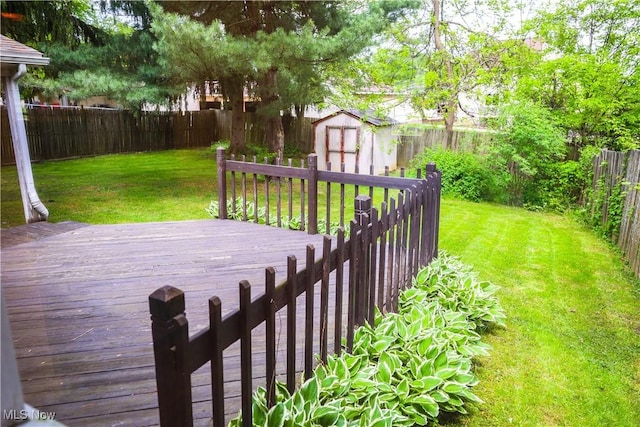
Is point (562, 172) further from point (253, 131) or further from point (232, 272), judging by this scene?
point (253, 131)

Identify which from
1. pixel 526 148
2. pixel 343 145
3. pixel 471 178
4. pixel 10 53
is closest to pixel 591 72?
pixel 526 148

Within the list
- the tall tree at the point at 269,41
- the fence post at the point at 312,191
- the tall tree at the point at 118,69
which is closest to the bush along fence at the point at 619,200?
the fence post at the point at 312,191

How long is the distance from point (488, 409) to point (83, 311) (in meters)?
2.35

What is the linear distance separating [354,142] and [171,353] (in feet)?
34.3

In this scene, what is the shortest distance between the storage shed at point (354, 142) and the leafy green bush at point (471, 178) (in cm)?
184

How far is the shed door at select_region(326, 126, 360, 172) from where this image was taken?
37.1 feet

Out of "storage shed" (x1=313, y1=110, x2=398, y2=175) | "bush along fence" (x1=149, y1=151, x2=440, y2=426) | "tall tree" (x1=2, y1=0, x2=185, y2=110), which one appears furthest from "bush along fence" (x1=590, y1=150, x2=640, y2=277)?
Result: "tall tree" (x1=2, y1=0, x2=185, y2=110)

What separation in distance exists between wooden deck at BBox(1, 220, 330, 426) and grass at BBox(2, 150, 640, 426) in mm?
533

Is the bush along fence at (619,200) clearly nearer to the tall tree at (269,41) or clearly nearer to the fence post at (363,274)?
the fence post at (363,274)

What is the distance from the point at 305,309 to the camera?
87.6 inches

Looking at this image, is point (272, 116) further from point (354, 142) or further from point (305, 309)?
point (305, 309)

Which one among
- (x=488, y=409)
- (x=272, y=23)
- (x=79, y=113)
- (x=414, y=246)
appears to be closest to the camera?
(x=488, y=409)

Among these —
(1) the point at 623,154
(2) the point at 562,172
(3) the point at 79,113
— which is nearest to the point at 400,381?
(1) the point at 623,154

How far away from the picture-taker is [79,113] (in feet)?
30.0
